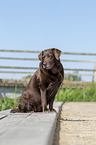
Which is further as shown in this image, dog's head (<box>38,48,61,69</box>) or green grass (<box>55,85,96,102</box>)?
green grass (<box>55,85,96,102</box>)

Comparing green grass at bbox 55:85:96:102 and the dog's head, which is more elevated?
the dog's head

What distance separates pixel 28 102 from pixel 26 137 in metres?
1.50

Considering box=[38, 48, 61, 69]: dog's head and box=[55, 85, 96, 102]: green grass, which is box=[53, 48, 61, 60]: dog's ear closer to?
box=[38, 48, 61, 69]: dog's head

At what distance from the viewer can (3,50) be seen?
10031 mm

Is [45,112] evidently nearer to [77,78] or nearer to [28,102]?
[28,102]

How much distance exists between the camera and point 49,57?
8.15 ft

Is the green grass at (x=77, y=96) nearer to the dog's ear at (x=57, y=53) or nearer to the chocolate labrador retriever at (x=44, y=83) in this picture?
the chocolate labrador retriever at (x=44, y=83)

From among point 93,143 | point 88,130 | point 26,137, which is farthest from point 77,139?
point 26,137

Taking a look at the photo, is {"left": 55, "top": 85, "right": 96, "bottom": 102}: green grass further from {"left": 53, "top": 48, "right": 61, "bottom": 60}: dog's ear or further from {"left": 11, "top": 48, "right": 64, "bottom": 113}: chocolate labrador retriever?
{"left": 53, "top": 48, "right": 61, "bottom": 60}: dog's ear

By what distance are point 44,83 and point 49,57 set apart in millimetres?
357

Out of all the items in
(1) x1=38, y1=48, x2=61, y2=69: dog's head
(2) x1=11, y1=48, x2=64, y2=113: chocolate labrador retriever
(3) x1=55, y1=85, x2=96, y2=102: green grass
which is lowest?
(3) x1=55, y1=85, x2=96, y2=102: green grass

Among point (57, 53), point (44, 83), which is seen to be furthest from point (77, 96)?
point (57, 53)

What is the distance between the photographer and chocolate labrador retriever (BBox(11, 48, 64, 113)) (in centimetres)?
251

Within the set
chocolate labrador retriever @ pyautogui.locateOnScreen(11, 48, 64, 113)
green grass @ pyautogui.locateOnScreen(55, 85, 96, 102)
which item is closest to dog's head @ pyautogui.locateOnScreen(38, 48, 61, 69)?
chocolate labrador retriever @ pyautogui.locateOnScreen(11, 48, 64, 113)
